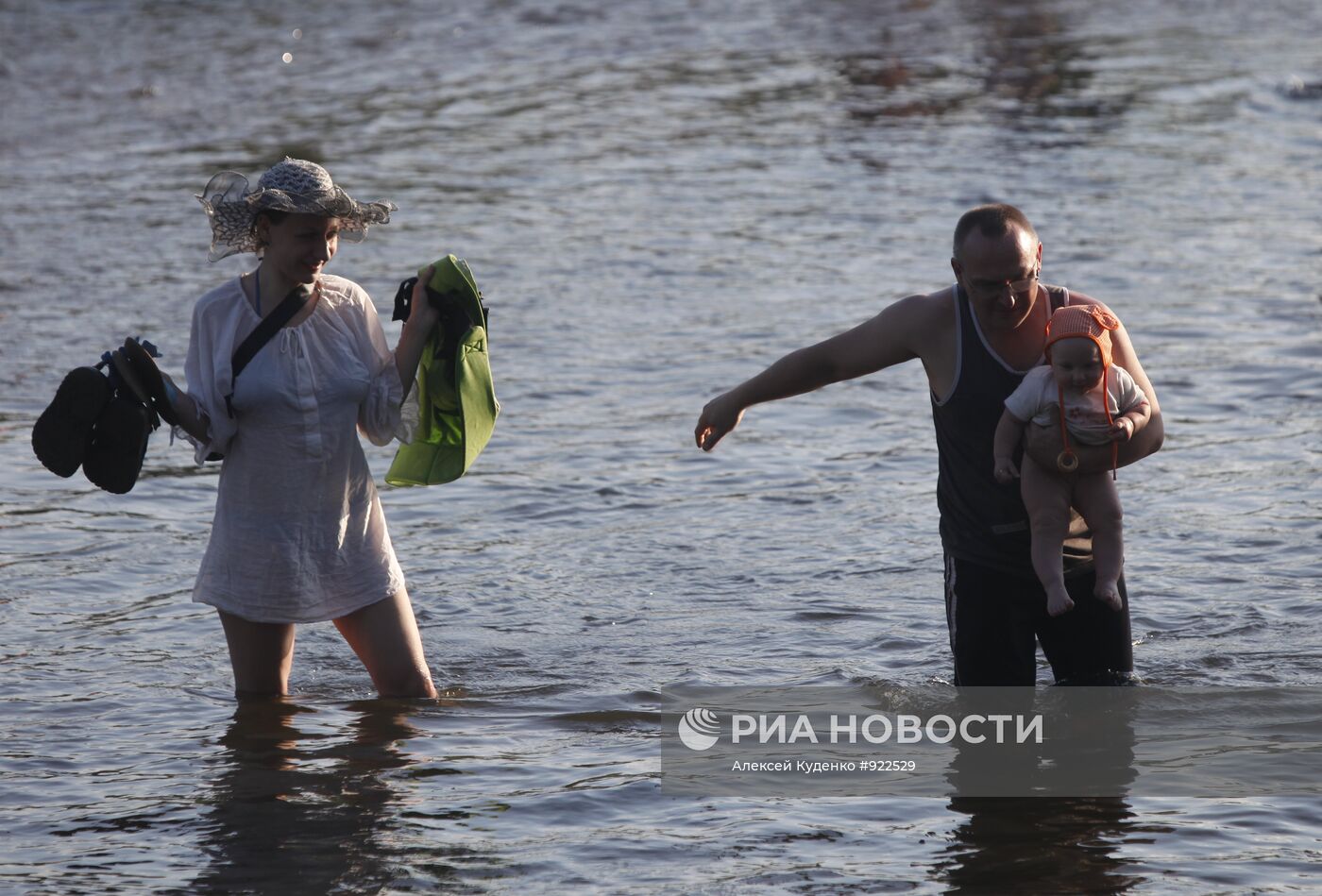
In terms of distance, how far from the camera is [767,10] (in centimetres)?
2964

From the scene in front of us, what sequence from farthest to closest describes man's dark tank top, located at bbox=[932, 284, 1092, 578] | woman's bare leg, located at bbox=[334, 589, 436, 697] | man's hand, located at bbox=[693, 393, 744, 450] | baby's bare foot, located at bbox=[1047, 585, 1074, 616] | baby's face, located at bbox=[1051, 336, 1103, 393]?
woman's bare leg, located at bbox=[334, 589, 436, 697], man's hand, located at bbox=[693, 393, 744, 450], man's dark tank top, located at bbox=[932, 284, 1092, 578], baby's bare foot, located at bbox=[1047, 585, 1074, 616], baby's face, located at bbox=[1051, 336, 1103, 393]

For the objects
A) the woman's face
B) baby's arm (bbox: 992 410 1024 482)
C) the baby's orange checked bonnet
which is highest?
the woman's face

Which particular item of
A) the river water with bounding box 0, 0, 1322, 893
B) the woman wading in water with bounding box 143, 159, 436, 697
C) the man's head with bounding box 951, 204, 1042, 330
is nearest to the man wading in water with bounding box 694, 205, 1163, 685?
the man's head with bounding box 951, 204, 1042, 330

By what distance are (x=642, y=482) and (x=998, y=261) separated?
459cm

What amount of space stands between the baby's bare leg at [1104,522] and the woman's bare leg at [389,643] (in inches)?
86.8

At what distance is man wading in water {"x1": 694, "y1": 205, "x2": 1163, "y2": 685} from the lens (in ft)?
16.6

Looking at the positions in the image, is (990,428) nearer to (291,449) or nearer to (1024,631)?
(1024,631)

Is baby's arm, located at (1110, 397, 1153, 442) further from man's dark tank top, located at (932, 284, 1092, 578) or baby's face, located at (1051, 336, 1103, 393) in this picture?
man's dark tank top, located at (932, 284, 1092, 578)

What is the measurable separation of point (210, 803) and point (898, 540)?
3.92 metres

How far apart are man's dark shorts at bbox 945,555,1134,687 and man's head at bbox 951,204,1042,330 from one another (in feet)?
2.72

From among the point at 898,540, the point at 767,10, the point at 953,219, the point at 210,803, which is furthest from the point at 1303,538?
the point at 767,10

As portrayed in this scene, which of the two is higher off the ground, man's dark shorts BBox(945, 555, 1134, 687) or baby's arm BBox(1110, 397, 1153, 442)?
baby's arm BBox(1110, 397, 1153, 442)

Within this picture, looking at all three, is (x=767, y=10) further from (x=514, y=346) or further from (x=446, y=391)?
(x=446, y=391)

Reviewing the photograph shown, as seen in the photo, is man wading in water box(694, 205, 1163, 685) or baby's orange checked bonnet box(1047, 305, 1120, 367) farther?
man wading in water box(694, 205, 1163, 685)
